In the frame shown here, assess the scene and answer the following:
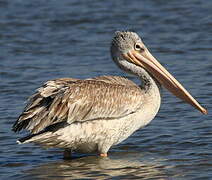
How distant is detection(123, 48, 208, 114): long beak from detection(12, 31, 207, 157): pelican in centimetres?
1

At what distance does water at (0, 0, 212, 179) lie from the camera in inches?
325

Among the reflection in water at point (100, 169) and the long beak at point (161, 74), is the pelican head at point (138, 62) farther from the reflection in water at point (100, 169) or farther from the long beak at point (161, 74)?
the reflection in water at point (100, 169)

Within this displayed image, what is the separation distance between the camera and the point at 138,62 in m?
8.88

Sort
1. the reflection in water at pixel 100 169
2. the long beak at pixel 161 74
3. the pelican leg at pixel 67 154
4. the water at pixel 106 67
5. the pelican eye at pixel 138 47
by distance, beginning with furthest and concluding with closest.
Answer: the pelican eye at pixel 138 47 → the long beak at pixel 161 74 → the pelican leg at pixel 67 154 → the water at pixel 106 67 → the reflection in water at pixel 100 169

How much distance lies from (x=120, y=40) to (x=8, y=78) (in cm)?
344

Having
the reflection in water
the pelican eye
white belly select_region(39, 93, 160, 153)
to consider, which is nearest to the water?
the reflection in water

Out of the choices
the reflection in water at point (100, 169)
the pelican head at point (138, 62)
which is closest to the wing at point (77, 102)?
the pelican head at point (138, 62)

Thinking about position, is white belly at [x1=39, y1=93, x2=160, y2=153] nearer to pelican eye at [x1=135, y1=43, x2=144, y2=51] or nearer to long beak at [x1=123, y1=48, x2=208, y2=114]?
long beak at [x1=123, y1=48, x2=208, y2=114]

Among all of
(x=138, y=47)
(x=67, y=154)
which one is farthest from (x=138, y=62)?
(x=67, y=154)

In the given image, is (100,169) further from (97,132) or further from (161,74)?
(161,74)

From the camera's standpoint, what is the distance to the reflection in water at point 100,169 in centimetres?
792

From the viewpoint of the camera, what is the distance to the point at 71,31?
49.1ft

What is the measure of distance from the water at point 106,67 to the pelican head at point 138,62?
64 cm

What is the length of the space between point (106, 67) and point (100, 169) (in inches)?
161
